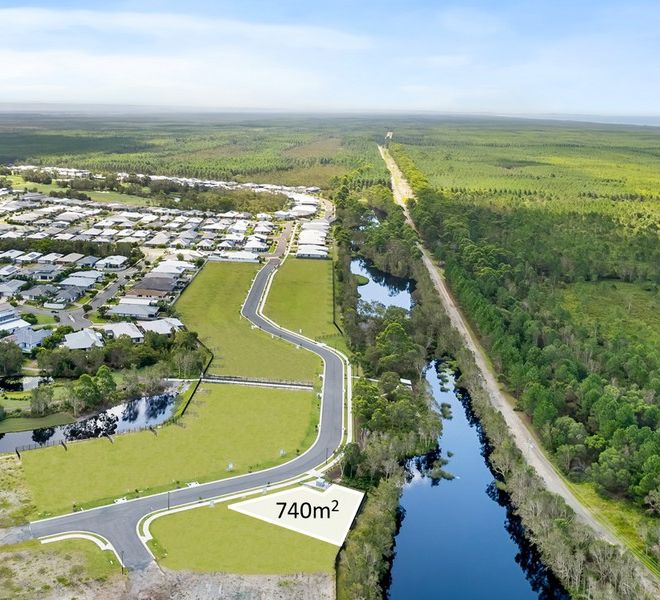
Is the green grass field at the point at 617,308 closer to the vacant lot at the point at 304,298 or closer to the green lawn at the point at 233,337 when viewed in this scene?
the vacant lot at the point at 304,298

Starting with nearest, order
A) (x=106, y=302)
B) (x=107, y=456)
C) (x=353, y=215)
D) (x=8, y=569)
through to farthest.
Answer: (x=8, y=569)
(x=107, y=456)
(x=106, y=302)
(x=353, y=215)

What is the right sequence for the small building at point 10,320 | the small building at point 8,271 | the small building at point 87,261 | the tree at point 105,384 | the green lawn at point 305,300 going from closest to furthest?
1. the tree at point 105,384
2. the small building at point 10,320
3. the green lawn at point 305,300
4. the small building at point 8,271
5. the small building at point 87,261

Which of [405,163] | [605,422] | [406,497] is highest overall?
[405,163]

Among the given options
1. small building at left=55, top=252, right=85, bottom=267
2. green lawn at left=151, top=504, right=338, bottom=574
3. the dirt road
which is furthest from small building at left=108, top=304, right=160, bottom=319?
green lawn at left=151, top=504, right=338, bottom=574

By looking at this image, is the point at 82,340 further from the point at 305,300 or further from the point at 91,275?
the point at 305,300

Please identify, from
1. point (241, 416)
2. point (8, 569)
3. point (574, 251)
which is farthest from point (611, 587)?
point (574, 251)

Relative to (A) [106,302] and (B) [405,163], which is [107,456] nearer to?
(A) [106,302]

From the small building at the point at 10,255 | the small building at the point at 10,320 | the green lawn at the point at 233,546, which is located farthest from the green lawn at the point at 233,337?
the small building at the point at 10,255
